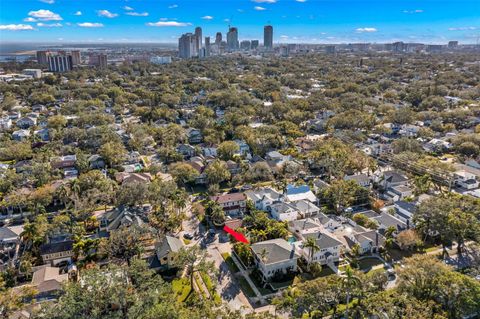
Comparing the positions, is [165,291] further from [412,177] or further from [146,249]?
[412,177]

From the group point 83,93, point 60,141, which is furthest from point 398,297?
point 83,93

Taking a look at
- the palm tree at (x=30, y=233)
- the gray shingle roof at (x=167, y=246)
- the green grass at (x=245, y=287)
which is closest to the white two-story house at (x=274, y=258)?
the green grass at (x=245, y=287)

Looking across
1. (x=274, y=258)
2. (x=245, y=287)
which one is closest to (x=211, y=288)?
(x=245, y=287)

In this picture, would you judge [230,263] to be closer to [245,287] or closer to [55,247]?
[245,287]

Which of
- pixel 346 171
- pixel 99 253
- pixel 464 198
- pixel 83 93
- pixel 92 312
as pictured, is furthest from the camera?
pixel 83 93

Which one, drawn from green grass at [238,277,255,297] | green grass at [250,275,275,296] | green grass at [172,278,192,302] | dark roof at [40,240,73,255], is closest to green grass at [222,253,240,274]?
green grass at [238,277,255,297]

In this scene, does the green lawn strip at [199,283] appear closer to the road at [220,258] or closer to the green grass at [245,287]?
the road at [220,258]

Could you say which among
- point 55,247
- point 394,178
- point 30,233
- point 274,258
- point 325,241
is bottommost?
point 55,247
